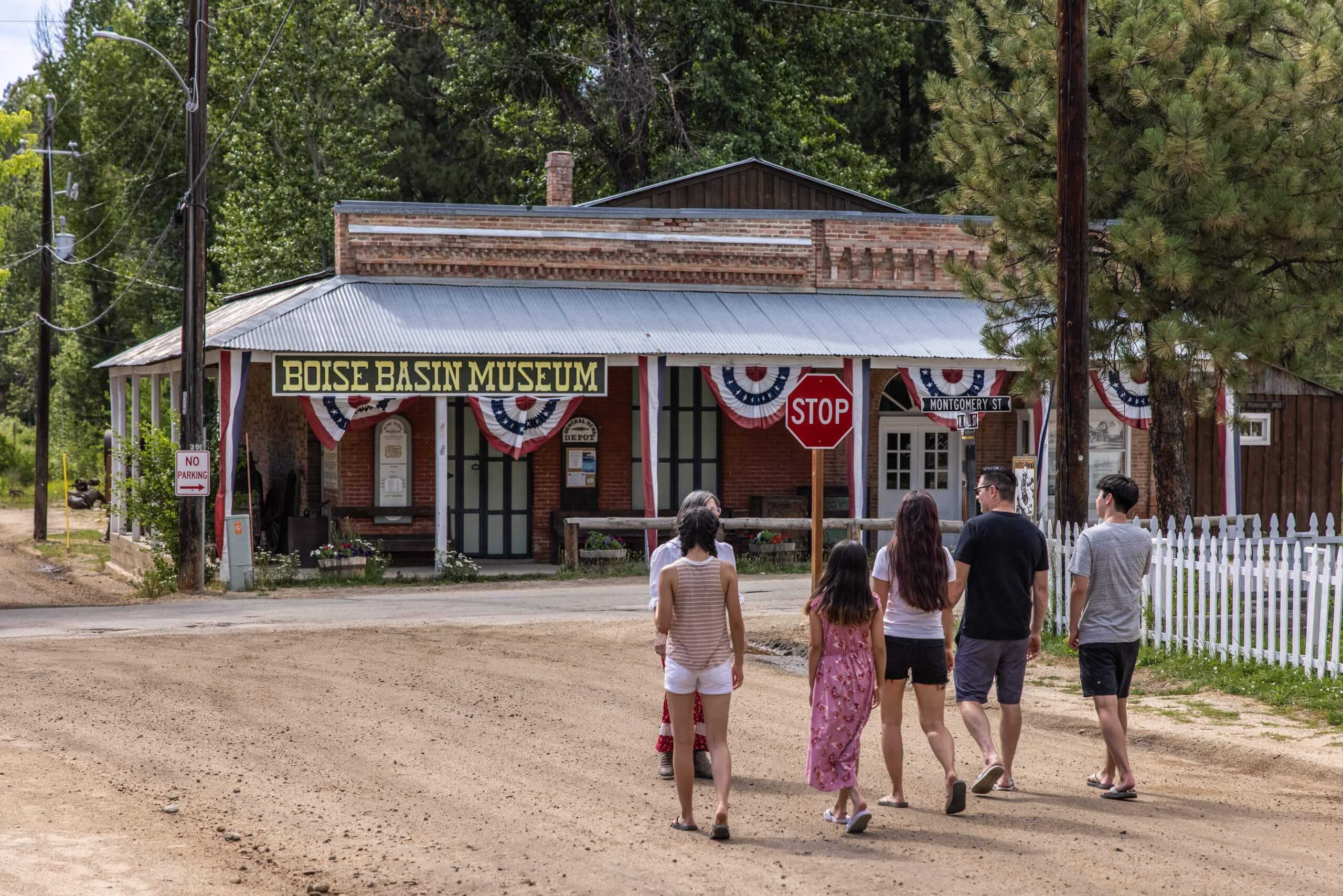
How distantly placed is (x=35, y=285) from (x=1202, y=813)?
198ft

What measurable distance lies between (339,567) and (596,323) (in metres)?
5.19

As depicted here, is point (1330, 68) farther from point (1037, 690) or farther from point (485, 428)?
point (485, 428)

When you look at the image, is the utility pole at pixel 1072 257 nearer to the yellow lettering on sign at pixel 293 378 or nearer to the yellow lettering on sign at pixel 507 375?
the yellow lettering on sign at pixel 507 375

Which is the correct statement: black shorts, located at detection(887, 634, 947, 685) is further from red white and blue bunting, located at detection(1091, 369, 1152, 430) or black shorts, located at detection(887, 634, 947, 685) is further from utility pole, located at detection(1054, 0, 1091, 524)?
red white and blue bunting, located at detection(1091, 369, 1152, 430)

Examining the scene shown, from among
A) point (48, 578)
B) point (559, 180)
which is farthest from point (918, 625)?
point (559, 180)

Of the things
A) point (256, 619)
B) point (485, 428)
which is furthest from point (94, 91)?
point (256, 619)

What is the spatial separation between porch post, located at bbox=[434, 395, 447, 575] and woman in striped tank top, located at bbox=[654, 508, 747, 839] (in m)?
13.4

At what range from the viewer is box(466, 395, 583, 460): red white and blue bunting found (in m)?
20.9

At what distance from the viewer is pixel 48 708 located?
10797mm

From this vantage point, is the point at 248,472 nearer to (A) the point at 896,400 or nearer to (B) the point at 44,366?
(A) the point at 896,400

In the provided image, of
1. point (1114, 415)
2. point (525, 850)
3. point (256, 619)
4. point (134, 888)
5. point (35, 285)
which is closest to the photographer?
point (134, 888)

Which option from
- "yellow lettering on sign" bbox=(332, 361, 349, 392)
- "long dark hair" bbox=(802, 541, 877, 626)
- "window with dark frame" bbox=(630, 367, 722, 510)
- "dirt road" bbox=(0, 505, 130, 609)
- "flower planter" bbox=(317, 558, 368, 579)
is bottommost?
"dirt road" bbox=(0, 505, 130, 609)

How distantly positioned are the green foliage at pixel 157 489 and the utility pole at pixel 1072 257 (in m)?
11.9

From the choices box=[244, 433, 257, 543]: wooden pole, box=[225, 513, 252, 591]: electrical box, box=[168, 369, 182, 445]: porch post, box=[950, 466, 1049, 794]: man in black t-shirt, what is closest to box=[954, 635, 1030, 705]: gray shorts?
box=[950, 466, 1049, 794]: man in black t-shirt
